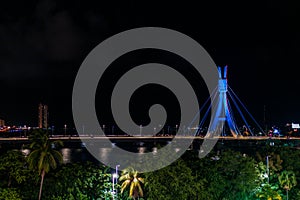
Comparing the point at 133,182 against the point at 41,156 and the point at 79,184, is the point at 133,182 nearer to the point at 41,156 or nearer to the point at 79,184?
the point at 79,184

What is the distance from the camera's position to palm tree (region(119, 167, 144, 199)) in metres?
15.3

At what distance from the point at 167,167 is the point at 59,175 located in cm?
397

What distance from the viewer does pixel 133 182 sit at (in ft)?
50.2

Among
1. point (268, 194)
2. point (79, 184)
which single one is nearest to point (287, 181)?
point (268, 194)

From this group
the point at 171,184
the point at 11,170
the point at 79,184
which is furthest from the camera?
the point at 171,184

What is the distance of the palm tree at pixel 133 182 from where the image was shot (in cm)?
1526

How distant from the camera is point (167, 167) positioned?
1593cm

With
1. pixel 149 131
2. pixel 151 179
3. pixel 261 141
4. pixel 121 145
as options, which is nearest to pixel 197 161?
pixel 151 179

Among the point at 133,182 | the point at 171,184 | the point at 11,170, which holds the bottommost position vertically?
the point at 171,184

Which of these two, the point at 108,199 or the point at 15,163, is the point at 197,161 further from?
the point at 15,163

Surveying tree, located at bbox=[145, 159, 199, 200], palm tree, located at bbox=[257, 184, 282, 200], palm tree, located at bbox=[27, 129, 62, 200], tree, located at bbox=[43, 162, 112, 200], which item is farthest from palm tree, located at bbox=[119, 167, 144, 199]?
palm tree, located at bbox=[257, 184, 282, 200]

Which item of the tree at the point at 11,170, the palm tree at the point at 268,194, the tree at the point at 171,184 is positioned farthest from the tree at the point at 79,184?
the palm tree at the point at 268,194

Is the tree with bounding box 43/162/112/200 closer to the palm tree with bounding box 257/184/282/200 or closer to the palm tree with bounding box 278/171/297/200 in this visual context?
the palm tree with bounding box 257/184/282/200

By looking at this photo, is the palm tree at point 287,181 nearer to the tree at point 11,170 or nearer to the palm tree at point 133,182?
the palm tree at point 133,182
